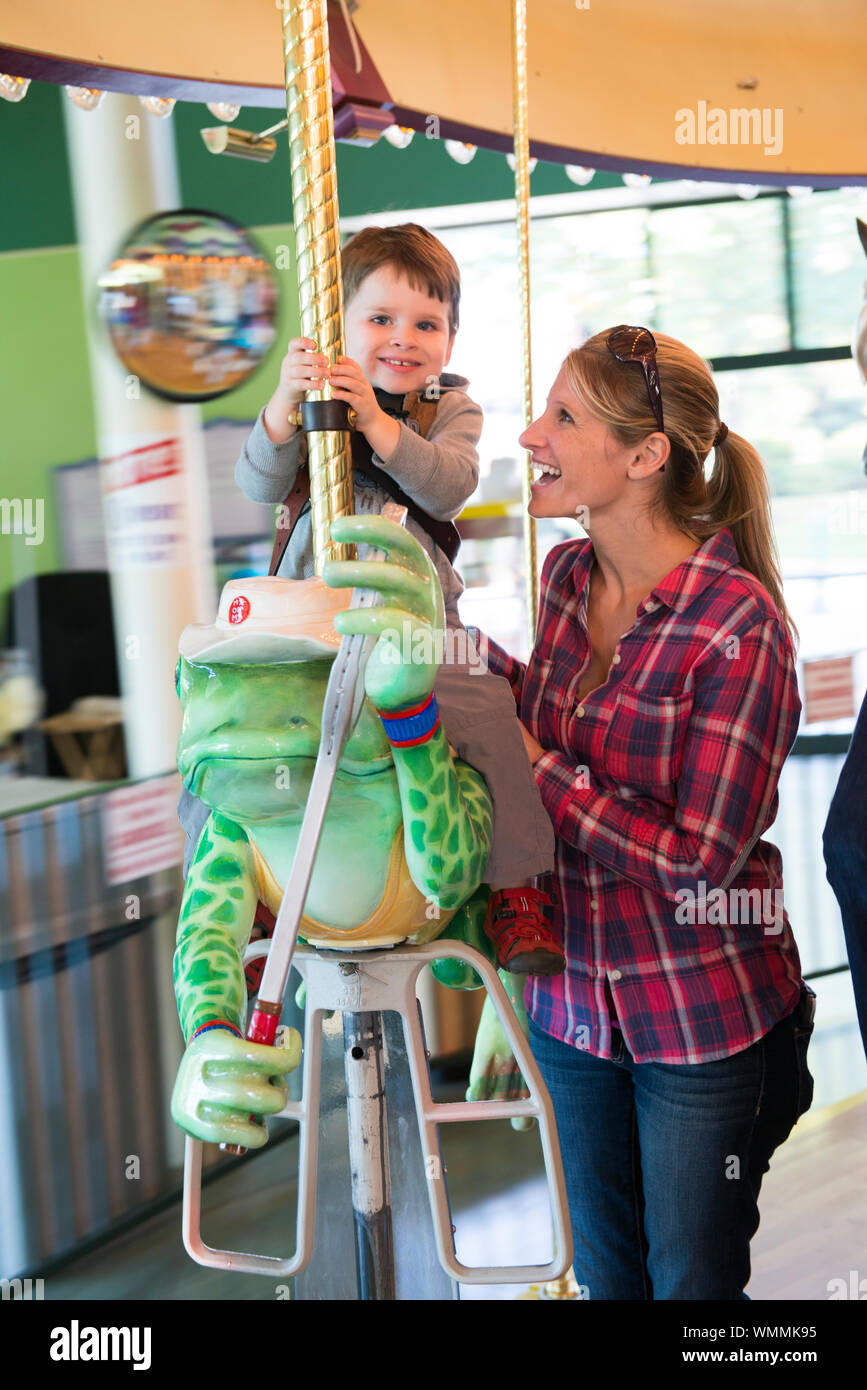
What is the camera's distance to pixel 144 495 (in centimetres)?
307

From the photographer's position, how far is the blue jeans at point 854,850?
1075mm

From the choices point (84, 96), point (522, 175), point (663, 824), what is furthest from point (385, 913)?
point (84, 96)

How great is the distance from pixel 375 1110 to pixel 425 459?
0.56 metres

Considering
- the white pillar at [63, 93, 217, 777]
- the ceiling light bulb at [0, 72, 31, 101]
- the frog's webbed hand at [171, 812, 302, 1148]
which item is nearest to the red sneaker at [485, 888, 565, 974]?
the frog's webbed hand at [171, 812, 302, 1148]

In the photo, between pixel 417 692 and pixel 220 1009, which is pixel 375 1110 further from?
pixel 417 692

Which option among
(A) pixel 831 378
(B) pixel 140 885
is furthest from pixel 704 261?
(B) pixel 140 885

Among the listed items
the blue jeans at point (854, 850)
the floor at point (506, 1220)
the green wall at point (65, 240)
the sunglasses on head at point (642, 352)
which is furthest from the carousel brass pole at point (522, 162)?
the green wall at point (65, 240)

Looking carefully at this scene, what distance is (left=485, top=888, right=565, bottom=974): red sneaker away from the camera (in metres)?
1.01

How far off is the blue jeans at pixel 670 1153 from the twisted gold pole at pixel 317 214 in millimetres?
707

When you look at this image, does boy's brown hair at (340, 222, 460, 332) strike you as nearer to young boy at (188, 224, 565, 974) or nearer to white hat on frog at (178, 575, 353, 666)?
young boy at (188, 224, 565, 974)

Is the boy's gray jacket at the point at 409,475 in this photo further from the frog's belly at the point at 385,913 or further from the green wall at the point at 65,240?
the green wall at the point at 65,240

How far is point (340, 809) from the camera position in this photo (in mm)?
883

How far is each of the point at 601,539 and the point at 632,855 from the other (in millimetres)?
357

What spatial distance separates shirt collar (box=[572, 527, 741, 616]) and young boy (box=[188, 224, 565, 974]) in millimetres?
215
